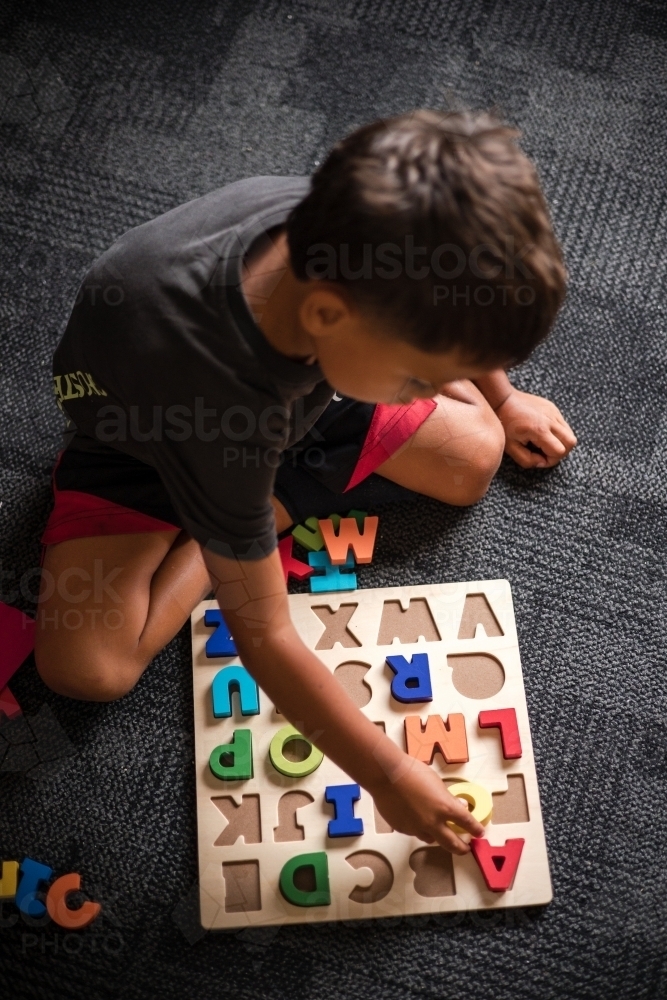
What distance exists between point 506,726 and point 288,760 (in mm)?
209

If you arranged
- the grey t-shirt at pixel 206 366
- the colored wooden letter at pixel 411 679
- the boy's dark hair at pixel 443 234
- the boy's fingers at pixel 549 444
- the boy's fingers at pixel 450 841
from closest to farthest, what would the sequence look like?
the boy's dark hair at pixel 443 234
the grey t-shirt at pixel 206 366
the boy's fingers at pixel 450 841
the colored wooden letter at pixel 411 679
the boy's fingers at pixel 549 444

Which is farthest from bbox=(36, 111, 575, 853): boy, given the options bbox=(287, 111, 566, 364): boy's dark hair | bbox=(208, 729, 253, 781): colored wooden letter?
bbox=(208, 729, 253, 781): colored wooden letter

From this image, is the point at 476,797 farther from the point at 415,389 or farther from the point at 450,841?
the point at 415,389

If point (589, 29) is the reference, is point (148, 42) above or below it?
below

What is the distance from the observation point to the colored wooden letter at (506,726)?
885 mm

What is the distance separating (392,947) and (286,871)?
4.5 inches

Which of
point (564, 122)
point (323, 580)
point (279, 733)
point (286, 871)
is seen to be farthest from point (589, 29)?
point (286, 871)

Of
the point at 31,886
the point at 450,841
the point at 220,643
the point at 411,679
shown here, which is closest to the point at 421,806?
the point at 450,841

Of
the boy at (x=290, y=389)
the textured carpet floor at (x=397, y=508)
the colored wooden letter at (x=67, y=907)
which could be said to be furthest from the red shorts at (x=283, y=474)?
the colored wooden letter at (x=67, y=907)

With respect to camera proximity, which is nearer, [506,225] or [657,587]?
[506,225]

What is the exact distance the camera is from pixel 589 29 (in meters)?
1.23

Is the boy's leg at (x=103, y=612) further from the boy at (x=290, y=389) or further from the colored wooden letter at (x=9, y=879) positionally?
the colored wooden letter at (x=9, y=879)

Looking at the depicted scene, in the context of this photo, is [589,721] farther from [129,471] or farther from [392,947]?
[129,471]

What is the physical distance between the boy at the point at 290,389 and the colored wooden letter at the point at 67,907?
0.17 metres
